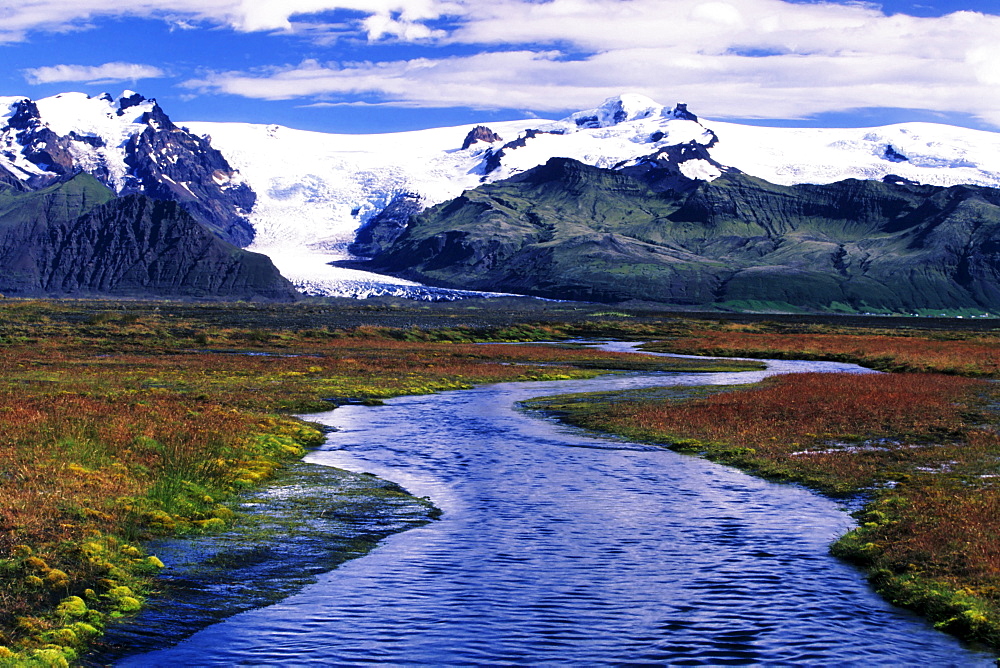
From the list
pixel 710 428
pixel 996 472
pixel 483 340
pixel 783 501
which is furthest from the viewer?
pixel 483 340

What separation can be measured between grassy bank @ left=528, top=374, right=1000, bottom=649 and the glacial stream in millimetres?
1001

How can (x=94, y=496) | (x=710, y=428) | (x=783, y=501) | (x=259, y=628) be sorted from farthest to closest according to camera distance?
1. (x=710, y=428)
2. (x=783, y=501)
3. (x=94, y=496)
4. (x=259, y=628)

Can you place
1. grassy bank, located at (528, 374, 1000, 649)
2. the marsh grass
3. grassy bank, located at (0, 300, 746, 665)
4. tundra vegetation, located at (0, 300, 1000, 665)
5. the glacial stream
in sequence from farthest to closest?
the marsh grass → grassy bank, located at (528, 374, 1000, 649) → tundra vegetation, located at (0, 300, 1000, 665) → grassy bank, located at (0, 300, 746, 665) → the glacial stream

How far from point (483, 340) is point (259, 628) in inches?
4906

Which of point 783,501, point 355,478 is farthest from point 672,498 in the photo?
point 355,478

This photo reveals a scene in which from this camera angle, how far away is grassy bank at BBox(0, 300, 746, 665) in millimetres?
18344

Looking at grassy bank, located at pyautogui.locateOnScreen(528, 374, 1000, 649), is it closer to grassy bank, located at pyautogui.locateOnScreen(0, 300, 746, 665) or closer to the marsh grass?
grassy bank, located at pyautogui.locateOnScreen(0, 300, 746, 665)

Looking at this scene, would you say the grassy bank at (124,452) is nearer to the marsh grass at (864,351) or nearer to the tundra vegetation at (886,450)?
the tundra vegetation at (886,450)

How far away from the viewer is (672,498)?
30.2 metres

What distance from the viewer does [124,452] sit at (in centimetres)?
2966

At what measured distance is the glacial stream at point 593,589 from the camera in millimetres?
17062

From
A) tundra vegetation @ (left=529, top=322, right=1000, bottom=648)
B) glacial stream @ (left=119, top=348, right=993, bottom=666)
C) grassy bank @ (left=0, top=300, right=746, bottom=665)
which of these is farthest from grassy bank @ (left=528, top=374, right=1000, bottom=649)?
grassy bank @ (left=0, top=300, right=746, bottom=665)

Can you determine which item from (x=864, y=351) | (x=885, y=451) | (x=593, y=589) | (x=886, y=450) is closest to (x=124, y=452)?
(x=593, y=589)

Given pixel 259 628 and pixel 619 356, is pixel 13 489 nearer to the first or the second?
pixel 259 628
